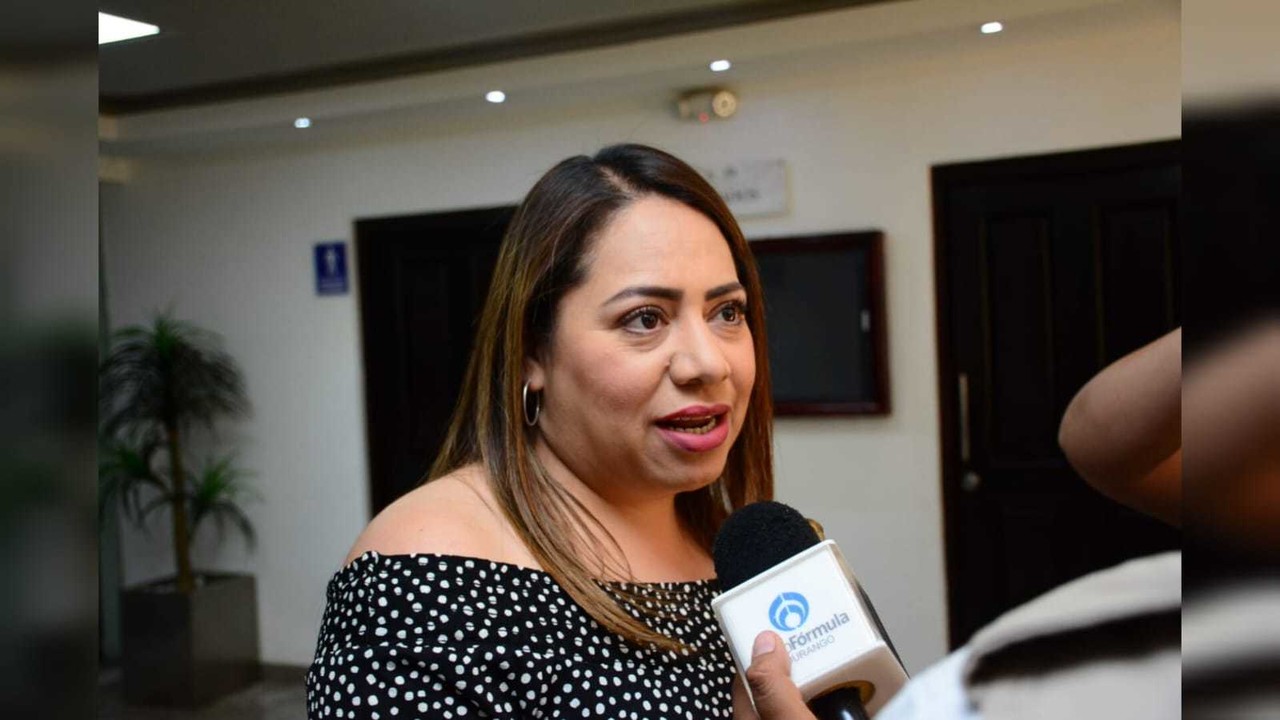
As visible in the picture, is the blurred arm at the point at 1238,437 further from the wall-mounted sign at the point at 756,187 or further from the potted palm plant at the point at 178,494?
the potted palm plant at the point at 178,494

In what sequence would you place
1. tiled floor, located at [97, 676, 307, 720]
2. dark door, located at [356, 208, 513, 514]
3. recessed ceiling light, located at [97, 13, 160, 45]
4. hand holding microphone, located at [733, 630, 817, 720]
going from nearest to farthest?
hand holding microphone, located at [733, 630, 817, 720], recessed ceiling light, located at [97, 13, 160, 45], tiled floor, located at [97, 676, 307, 720], dark door, located at [356, 208, 513, 514]

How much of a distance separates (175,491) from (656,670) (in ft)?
8.46

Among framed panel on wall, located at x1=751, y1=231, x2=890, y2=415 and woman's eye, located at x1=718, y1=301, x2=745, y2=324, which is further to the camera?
framed panel on wall, located at x1=751, y1=231, x2=890, y2=415

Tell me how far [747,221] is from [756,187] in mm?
77

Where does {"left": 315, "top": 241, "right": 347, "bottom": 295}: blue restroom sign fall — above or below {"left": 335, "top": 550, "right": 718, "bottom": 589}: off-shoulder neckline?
above

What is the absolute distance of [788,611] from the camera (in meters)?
0.42

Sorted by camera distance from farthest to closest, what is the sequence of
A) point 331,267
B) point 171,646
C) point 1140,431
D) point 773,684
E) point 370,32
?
1. point 331,267
2. point 171,646
3. point 370,32
4. point 773,684
5. point 1140,431

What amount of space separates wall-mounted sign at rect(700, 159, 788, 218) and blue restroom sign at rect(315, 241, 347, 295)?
3.47ft

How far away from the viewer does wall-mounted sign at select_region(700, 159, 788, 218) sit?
241 cm

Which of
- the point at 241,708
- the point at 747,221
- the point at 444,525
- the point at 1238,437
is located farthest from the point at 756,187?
the point at 1238,437

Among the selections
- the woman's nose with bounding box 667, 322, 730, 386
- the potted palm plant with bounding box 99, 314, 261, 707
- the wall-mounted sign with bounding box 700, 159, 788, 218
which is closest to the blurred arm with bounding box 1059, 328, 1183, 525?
the woman's nose with bounding box 667, 322, 730, 386

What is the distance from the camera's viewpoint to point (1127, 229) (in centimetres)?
218

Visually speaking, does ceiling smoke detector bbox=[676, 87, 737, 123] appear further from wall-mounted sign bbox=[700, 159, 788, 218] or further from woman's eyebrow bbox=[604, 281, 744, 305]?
woman's eyebrow bbox=[604, 281, 744, 305]

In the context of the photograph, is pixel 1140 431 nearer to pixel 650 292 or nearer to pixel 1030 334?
pixel 650 292
